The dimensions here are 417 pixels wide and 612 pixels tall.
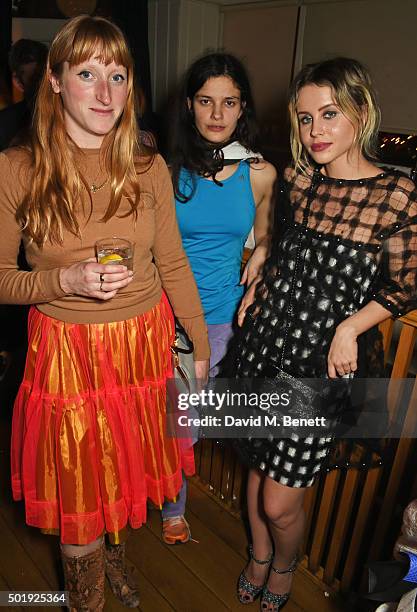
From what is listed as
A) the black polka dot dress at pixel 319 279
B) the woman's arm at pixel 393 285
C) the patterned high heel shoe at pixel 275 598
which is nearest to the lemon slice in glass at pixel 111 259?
the black polka dot dress at pixel 319 279

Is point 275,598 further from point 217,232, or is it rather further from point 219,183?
point 219,183

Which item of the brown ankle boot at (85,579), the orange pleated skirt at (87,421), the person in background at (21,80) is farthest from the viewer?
the person in background at (21,80)

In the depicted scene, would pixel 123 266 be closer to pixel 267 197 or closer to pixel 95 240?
pixel 95 240

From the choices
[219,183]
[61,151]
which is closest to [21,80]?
[219,183]

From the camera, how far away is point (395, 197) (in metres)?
1.26

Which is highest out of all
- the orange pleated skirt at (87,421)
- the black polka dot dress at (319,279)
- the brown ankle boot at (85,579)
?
the black polka dot dress at (319,279)

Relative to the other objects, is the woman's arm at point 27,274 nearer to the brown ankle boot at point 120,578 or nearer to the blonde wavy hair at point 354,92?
the blonde wavy hair at point 354,92

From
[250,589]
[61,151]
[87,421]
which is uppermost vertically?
[61,151]

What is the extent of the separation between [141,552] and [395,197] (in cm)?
166

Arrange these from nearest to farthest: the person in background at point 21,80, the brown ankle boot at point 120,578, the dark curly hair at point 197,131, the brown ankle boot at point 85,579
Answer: the brown ankle boot at point 85,579 → the dark curly hair at point 197,131 → the brown ankle boot at point 120,578 → the person in background at point 21,80

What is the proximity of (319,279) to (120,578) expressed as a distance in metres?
1.30

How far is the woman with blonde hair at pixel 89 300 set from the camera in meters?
1.30

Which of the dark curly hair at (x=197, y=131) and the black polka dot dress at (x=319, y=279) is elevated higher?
the dark curly hair at (x=197, y=131)

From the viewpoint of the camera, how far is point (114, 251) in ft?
4.18
